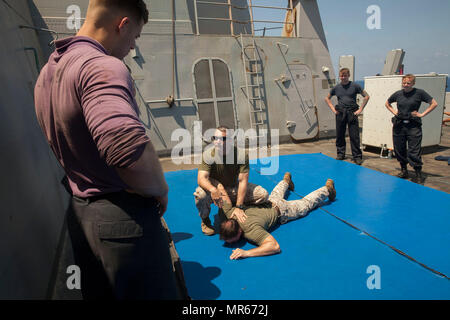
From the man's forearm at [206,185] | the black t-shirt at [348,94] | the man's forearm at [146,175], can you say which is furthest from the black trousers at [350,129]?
the man's forearm at [146,175]

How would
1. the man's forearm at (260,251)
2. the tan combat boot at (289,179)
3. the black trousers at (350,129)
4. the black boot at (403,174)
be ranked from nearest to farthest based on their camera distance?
1. the man's forearm at (260,251)
2. the tan combat boot at (289,179)
3. the black boot at (403,174)
4. the black trousers at (350,129)

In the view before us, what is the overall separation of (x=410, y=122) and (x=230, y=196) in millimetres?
3894

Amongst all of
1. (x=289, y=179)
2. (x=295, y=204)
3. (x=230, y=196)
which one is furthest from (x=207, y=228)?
(x=289, y=179)

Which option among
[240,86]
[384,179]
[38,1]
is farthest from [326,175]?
[38,1]

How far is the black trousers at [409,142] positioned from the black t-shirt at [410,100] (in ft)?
0.61

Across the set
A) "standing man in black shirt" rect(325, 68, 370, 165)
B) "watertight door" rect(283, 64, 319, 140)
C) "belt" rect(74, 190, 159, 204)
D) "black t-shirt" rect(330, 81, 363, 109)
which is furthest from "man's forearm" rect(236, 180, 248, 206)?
"watertight door" rect(283, 64, 319, 140)

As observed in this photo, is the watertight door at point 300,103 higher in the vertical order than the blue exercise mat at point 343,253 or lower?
higher

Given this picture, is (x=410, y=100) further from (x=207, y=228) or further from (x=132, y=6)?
(x=132, y=6)

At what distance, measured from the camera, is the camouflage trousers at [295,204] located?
330cm

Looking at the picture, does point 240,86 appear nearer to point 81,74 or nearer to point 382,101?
point 382,101

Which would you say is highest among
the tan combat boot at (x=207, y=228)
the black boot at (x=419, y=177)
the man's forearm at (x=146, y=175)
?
the man's forearm at (x=146, y=175)

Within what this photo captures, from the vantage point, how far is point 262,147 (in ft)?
27.9

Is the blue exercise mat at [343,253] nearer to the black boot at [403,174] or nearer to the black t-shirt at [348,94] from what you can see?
the black boot at [403,174]

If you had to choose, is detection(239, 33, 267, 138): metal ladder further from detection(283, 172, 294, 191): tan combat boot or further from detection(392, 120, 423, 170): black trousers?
detection(283, 172, 294, 191): tan combat boot
